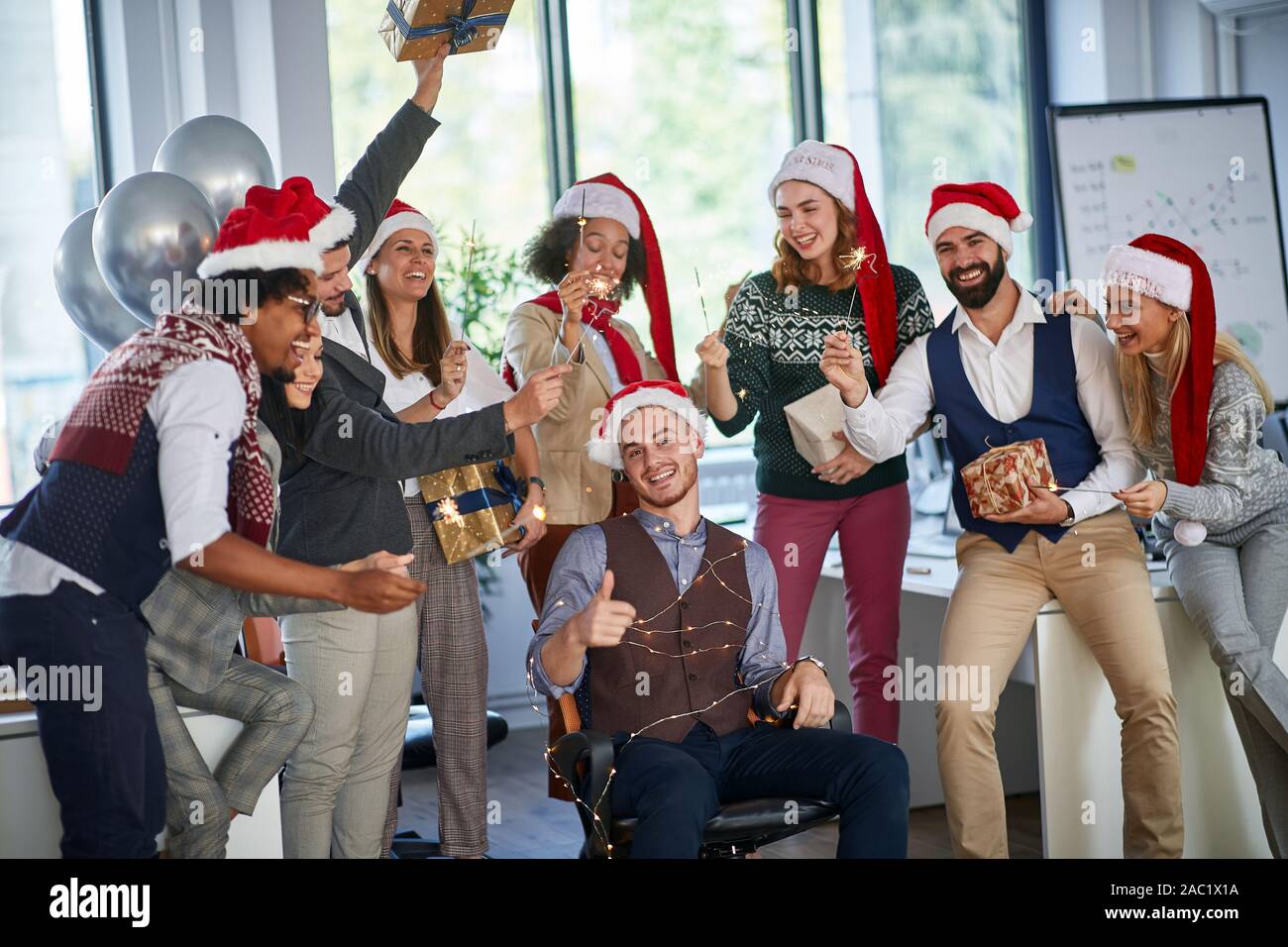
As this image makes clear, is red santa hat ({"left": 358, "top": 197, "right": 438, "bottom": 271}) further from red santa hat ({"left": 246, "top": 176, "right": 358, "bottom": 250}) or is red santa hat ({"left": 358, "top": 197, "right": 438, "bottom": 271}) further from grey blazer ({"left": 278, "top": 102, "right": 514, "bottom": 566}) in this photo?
red santa hat ({"left": 246, "top": 176, "right": 358, "bottom": 250})

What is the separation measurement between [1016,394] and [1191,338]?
0.39m

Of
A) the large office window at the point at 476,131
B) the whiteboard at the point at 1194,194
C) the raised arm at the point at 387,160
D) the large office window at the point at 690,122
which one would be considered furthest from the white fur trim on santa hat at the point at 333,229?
the whiteboard at the point at 1194,194

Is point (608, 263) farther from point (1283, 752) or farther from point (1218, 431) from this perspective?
point (1283, 752)

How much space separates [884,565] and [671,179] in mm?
2990

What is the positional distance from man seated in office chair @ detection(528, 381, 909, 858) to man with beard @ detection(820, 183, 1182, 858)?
1.64 ft

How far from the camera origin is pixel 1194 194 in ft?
16.9

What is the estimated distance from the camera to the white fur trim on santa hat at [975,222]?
3125 millimetres

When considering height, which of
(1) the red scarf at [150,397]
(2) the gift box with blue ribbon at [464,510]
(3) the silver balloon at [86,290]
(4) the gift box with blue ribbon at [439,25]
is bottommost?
(2) the gift box with blue ribbon at [464,510]

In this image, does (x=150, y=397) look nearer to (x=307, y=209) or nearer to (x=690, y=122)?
(x=307, y=209)

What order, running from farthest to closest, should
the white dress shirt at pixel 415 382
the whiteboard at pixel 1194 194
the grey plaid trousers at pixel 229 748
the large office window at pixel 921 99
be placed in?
the large office window at pixel 921 99 < the whiteboard at pixel 1194 194 < the white dress shirt at pixel 415 382 < the grey plaid trousers at pixel 229 748

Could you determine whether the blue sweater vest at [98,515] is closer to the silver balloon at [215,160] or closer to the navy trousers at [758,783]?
the navy trousers at [758,783]

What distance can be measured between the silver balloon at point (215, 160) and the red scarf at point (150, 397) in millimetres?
1410

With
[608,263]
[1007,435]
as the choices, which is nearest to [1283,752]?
[1007,435]

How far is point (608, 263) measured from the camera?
11.1 ft
